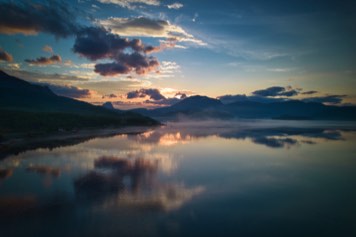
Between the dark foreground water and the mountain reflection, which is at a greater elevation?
the dark foreground water

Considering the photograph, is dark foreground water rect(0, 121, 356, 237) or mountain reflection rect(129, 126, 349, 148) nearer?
dark foreground water rect(0, 121, 356, 237)

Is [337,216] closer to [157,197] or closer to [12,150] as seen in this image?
[157,197]

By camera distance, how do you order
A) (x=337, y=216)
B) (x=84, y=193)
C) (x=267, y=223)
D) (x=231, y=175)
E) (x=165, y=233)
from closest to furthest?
(x=165, y=233) < (x=267, y=223) < (x=337, y=216) < (x=84, y=193) < (x=231, y=175)

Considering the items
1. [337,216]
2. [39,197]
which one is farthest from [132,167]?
[337,216]

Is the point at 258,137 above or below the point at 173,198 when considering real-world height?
below

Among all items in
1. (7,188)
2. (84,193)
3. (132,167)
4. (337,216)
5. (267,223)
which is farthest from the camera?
(132,167)

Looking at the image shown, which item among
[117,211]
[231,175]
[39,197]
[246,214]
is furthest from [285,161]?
[39,197]

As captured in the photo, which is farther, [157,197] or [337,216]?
[157,197]

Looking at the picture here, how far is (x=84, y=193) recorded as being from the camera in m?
20.4

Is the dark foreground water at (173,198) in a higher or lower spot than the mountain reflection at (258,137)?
higher

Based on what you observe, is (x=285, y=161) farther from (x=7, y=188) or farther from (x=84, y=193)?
(x=7, y=188)

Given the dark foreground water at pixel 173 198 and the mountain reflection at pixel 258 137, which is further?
the mountain reflection at pixel 258 137

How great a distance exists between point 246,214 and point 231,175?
1127 centimetres

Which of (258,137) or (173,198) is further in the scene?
(258,137)
